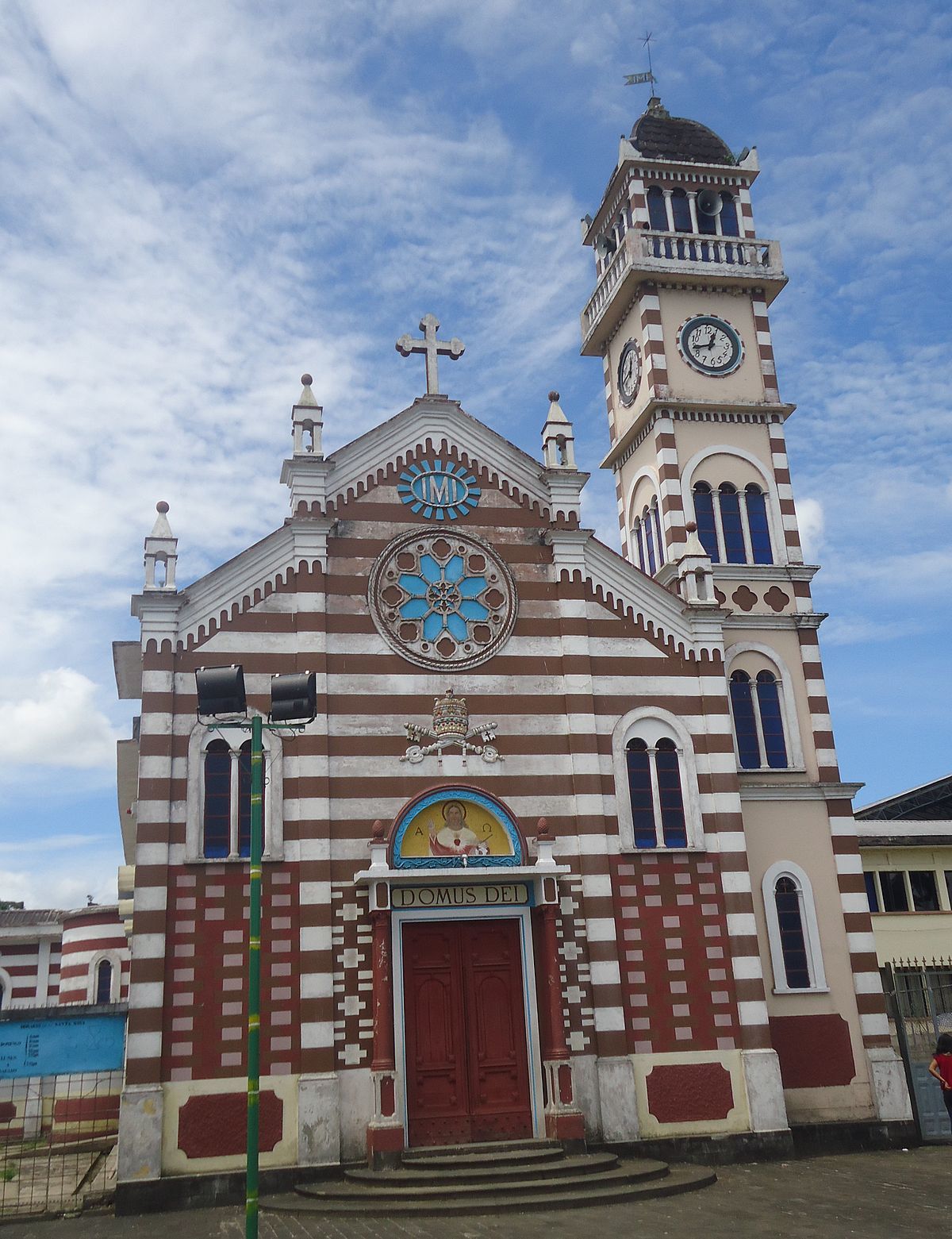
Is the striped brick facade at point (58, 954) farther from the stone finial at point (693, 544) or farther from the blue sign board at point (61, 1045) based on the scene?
the stone finial at point (693, 544)

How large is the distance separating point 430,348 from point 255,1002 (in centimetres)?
1541

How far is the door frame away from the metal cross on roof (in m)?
10.8

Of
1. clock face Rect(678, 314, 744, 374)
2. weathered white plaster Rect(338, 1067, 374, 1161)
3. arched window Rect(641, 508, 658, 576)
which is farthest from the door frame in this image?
clock face Rect(678, 314, 744, 374)

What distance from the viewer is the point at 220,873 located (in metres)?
19.5

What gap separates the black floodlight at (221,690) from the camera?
12.7 metres

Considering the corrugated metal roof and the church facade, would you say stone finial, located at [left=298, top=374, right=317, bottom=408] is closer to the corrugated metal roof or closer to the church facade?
the church facade

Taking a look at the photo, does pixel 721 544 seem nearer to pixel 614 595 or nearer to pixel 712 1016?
pixel 614 595

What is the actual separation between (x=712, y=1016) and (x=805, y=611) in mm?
9428

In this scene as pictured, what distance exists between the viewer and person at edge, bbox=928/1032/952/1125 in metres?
17.4

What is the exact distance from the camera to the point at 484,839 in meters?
21.0

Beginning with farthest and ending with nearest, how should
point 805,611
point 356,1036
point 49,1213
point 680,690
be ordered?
1. point 805,611
2. point 680,690
3. point 356,1036
4. point 49,1213

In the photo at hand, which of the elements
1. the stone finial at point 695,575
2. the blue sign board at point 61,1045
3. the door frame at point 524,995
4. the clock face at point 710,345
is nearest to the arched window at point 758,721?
the stone finial at point 695,575

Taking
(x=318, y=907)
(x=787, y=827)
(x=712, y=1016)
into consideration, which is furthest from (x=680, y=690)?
(x=318, y=907)

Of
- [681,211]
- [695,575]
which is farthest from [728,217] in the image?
[695,575]
